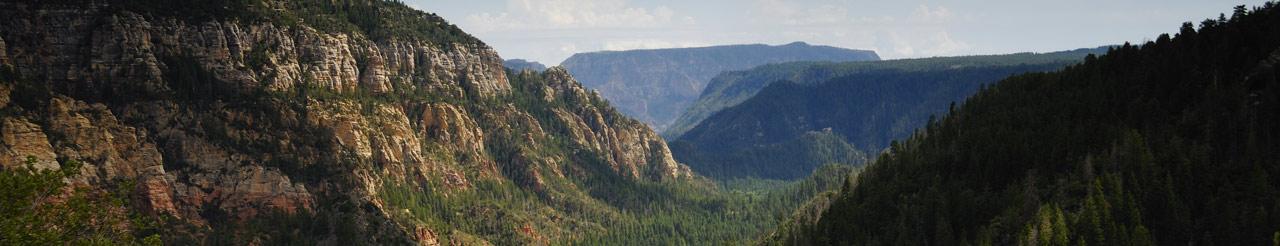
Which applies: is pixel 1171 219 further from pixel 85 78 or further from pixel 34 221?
pixel 85 78

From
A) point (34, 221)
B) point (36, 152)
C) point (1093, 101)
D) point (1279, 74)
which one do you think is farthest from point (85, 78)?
point (1279, 74)

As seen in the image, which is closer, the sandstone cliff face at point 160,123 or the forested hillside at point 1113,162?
the forested hillside at point 1113,162

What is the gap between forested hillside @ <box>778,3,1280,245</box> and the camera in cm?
11369

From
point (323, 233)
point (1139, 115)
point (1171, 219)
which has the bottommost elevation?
point (323, 233)

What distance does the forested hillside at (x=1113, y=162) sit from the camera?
113688 mm

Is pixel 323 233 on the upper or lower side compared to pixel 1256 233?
lower

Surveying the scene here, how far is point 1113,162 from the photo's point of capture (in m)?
128

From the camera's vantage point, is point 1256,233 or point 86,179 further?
point 86,179

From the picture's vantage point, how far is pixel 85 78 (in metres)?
176

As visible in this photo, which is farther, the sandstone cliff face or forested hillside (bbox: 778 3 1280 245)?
the sandstone cliff face

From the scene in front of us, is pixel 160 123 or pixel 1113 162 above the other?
pixel 160 123

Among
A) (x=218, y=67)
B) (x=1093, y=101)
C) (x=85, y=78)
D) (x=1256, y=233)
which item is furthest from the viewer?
(x=218, y=67)

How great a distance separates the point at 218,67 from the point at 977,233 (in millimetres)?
150603

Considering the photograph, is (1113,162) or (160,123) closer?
(1113,162)
